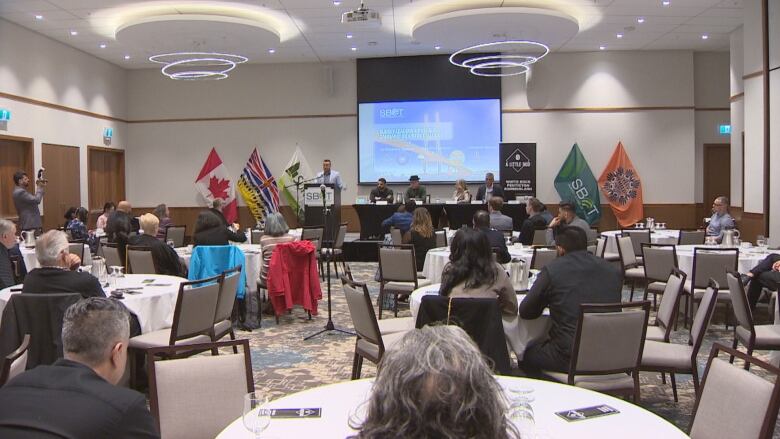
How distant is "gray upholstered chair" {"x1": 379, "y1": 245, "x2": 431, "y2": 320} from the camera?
680cm

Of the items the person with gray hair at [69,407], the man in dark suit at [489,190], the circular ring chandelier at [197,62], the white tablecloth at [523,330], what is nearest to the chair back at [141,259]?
the white tablecloth at [523,330]

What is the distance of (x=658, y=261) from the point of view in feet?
22.6

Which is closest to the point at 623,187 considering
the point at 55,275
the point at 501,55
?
the point at 501,55

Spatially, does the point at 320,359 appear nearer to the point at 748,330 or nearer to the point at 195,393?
the point at 195,393

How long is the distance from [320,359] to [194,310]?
1.50 metres

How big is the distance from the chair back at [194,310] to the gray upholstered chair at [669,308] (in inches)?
125

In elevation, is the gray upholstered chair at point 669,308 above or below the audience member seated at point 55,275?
below

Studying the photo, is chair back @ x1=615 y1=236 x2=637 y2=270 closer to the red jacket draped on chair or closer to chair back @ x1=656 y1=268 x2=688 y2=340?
chair back @ x1=656 y1=268 x2=688 y2=340

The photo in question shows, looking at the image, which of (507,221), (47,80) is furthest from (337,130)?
(507,221)

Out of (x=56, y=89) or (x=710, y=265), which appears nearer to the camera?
(x=710, y=265)

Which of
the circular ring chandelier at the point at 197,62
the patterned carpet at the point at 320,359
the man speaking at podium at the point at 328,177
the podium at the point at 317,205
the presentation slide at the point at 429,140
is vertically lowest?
the patterned carpet at the point at 320,359

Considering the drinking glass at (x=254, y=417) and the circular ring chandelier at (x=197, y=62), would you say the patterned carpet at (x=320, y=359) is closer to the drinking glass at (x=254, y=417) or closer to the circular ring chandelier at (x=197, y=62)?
the drinking glass at (x=254, y=417)

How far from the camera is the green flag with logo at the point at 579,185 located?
47.5ft

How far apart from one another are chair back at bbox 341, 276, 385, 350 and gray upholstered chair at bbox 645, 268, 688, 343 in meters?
1.95
